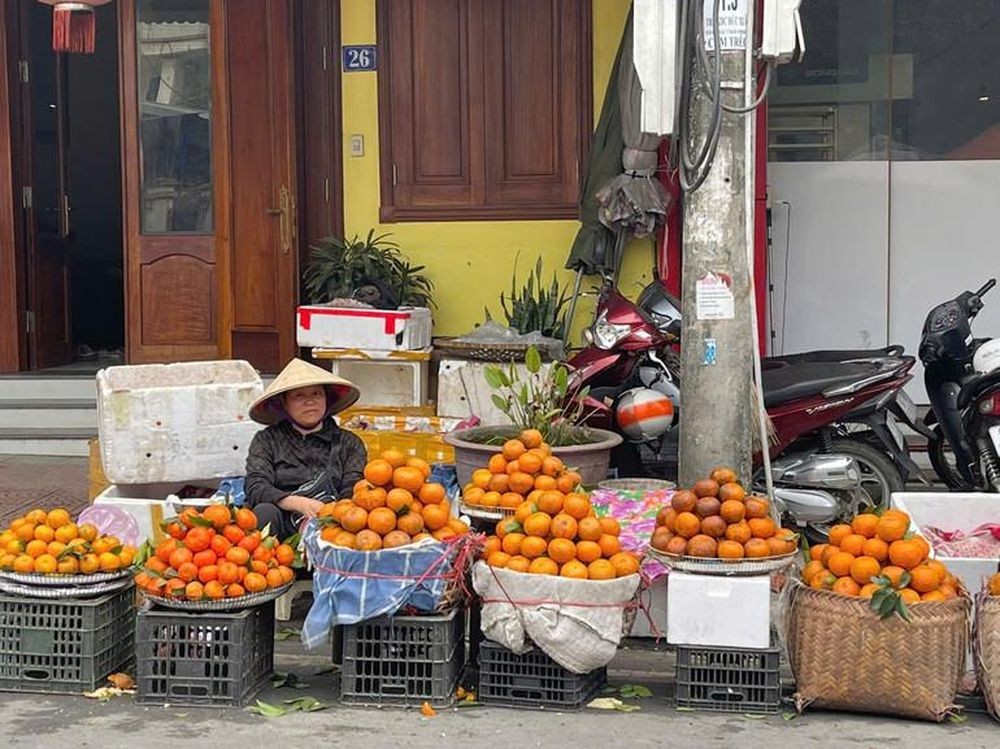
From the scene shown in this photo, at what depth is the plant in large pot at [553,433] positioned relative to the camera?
602 cm

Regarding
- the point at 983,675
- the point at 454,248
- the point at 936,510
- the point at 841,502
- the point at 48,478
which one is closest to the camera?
the point at 983,675

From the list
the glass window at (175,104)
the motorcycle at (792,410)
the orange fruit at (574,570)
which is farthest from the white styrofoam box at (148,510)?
the glass window at (175,104)

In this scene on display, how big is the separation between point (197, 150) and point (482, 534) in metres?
5.25

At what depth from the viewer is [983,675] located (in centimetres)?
474

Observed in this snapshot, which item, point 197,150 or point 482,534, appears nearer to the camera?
point 482,534

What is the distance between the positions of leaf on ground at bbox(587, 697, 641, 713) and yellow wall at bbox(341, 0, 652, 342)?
4.51m

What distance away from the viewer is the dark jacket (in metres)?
5.90

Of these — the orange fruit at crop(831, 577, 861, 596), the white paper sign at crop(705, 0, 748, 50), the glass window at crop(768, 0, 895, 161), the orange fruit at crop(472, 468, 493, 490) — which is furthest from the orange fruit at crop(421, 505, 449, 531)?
the glass window at crop(768, 0, 895, 161)

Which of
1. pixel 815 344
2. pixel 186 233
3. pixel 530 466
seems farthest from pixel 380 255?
pixel 530 466

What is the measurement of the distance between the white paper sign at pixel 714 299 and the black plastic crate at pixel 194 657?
7.31 ft

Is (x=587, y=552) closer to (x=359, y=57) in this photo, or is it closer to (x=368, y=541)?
(x=368, y=541)

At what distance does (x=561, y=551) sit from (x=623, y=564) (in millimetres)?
Answer: 240

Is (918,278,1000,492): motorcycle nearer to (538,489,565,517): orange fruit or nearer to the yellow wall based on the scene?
the yellow wall

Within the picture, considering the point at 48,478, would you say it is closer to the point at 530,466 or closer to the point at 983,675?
the point at 530,466
